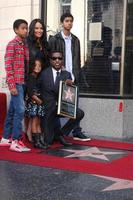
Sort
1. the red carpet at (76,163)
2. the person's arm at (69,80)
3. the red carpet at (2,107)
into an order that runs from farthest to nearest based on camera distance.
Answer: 1. the red carpet at (2,107)
2. the person's arm at (69,80)
3. the red carpet at (76,163)

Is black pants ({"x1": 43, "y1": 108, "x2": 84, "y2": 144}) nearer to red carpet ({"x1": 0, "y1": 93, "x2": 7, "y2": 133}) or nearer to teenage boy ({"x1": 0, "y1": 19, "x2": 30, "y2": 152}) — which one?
teenage boy ({"x1": 0, "y1": 19, "x2": 30, "y2": 152})

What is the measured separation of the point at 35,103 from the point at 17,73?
2.20 feet

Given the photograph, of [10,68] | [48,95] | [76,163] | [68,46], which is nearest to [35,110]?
[48,95]

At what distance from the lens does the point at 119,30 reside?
8.09 meters

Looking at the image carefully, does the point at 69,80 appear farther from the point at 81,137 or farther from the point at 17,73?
the point at 81,137

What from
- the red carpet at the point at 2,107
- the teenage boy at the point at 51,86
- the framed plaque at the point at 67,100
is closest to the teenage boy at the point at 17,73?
the teenage boy at the point at 51,86

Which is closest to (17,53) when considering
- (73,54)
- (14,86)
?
(14,86)

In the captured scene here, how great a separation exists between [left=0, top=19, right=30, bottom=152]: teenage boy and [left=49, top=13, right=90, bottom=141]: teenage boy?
2.25ft

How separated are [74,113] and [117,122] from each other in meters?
1.20

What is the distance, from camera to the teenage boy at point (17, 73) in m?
6.58

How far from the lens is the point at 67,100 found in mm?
7031

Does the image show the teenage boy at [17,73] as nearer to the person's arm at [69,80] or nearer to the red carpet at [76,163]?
the red carpet at [76,163]

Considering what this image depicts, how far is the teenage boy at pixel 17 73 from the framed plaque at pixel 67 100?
58 cm

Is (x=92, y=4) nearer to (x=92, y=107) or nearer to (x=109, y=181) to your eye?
(x=92, y=107)
